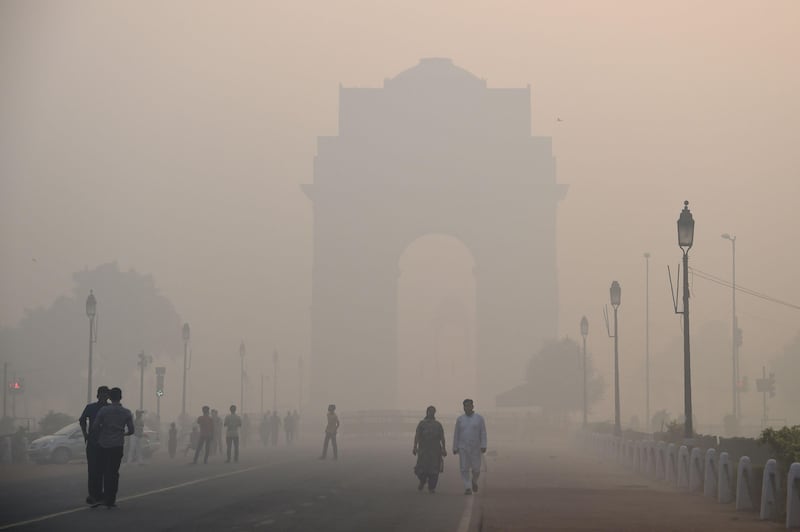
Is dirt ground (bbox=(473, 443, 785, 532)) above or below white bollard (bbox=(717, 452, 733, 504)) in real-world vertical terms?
below

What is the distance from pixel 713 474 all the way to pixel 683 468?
3.35 metres

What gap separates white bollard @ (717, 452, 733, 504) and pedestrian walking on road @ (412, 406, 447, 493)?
5.59 meters

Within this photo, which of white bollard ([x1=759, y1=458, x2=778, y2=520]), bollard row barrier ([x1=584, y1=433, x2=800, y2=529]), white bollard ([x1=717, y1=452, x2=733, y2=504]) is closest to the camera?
bollard row barrier ([x1=584, y1=433, x2=800, y2=529])

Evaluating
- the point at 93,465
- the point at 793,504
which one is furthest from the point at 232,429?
the point at 793,504

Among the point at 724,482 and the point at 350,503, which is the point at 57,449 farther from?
the point at 724,482

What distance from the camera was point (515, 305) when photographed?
131625mm

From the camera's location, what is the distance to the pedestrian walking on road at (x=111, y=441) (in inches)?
840

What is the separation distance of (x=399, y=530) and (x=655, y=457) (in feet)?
54.4

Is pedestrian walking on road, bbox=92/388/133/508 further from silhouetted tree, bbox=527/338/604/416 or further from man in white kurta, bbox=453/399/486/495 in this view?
silhouetted tree, bbox=527/338/604/416

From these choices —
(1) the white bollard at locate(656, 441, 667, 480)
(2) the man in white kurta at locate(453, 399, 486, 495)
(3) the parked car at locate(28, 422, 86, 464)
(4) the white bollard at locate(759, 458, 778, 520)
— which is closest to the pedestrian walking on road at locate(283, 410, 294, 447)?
(3) the parked car at locate(28, 422, 86, 464)

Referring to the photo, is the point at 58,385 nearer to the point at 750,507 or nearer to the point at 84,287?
the point at 84,287

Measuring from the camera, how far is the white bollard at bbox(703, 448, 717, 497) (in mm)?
25391

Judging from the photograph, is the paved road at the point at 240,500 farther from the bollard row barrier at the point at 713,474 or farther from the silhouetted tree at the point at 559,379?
the silhouetted tree at the point at 559,379

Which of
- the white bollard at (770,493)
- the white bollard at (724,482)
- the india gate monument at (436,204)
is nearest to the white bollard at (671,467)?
the white bollard at (724,482)
